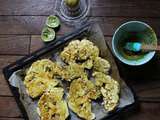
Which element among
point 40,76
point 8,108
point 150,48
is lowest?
point 8,108

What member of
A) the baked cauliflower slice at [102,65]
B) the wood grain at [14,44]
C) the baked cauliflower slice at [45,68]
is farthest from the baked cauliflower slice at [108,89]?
the wood grain at [14,44]

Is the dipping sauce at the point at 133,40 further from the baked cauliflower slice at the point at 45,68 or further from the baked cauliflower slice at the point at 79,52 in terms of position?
the baked cauliflower slice at the point at 45,68

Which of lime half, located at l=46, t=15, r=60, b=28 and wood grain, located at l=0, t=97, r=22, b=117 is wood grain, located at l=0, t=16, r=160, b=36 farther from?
wood grain, located at l=0, t=97, r=22, b=117

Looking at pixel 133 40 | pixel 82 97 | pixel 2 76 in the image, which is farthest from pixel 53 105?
pixel 133 40

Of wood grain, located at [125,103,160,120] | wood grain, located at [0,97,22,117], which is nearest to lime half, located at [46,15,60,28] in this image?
wood grain, located at [0,97,22,117]

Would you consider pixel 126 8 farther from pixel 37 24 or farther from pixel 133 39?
pixel 37 24

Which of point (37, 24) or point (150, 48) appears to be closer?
point (150, 48)
